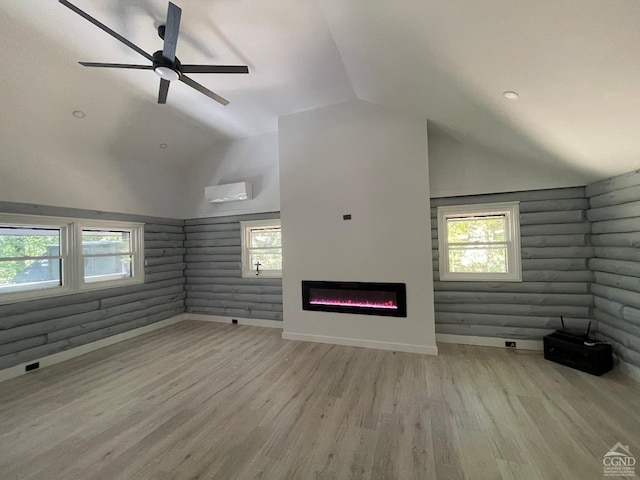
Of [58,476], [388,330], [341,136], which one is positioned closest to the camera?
[58,476]

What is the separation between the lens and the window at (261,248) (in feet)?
16.6

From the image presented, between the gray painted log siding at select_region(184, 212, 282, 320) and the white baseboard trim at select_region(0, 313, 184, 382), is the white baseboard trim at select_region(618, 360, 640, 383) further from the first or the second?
the white baseboard trim at select_region(0, 313, 184, 382)

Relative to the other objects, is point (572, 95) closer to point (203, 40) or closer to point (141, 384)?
point (203, 40)

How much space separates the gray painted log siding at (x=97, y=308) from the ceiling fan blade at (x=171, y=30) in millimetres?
2971

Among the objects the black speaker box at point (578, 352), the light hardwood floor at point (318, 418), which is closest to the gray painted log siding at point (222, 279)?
the light hardwood floor at point (318, 418)

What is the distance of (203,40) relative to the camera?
2719mm

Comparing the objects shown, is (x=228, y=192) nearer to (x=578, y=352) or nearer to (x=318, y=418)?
(x=318, y=418)

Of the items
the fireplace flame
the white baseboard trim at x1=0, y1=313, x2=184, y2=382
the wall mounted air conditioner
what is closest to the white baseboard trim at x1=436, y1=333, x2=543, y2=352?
the fireplace flame

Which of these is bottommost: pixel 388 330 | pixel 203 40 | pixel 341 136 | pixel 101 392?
pixel 101 392

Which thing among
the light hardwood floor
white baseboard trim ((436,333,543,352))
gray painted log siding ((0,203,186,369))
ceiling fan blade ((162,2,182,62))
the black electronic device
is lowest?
the light hardwood floor

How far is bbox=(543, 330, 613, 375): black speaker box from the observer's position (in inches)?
111

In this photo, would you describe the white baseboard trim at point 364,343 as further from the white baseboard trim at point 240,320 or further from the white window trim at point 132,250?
the white window trim at point 132,250

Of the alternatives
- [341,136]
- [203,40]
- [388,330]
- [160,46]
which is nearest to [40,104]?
[160,46]

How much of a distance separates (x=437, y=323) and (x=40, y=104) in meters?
5.93
